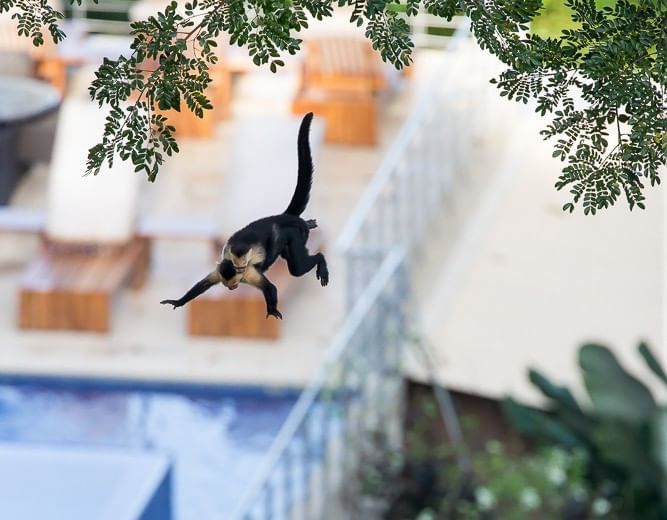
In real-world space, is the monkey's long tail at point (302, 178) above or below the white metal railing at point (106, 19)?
above

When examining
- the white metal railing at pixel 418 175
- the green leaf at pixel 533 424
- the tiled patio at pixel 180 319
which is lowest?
the tiled patio at pixel 180 319

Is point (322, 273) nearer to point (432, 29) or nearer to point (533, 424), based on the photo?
point (533, 424)

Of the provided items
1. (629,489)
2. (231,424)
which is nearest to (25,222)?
(231,424)

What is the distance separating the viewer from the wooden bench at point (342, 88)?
379 inches

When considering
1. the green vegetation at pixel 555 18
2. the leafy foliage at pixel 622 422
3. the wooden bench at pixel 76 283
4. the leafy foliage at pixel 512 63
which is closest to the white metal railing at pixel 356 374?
the leafy foliage at pixel 622 422

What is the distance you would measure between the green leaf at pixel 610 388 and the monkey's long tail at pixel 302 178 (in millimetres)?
2882

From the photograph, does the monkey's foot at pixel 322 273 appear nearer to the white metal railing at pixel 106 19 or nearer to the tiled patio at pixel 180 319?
the tiled patio at pixel 180 319

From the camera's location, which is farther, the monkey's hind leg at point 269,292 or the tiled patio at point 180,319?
the tiled patio at point 180,319

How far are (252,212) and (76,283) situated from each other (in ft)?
3.08

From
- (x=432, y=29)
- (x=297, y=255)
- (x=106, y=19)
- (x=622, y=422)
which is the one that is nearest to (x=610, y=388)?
(x=622, y=422)

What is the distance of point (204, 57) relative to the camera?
5.41 ft

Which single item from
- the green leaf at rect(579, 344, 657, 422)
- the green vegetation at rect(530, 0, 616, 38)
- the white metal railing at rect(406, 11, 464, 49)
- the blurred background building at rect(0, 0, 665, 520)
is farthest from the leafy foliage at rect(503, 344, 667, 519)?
the white metal railing at rect(406, 11, 464, 49)

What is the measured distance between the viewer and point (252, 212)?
7297 mm

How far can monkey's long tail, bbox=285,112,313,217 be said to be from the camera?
154 cm
